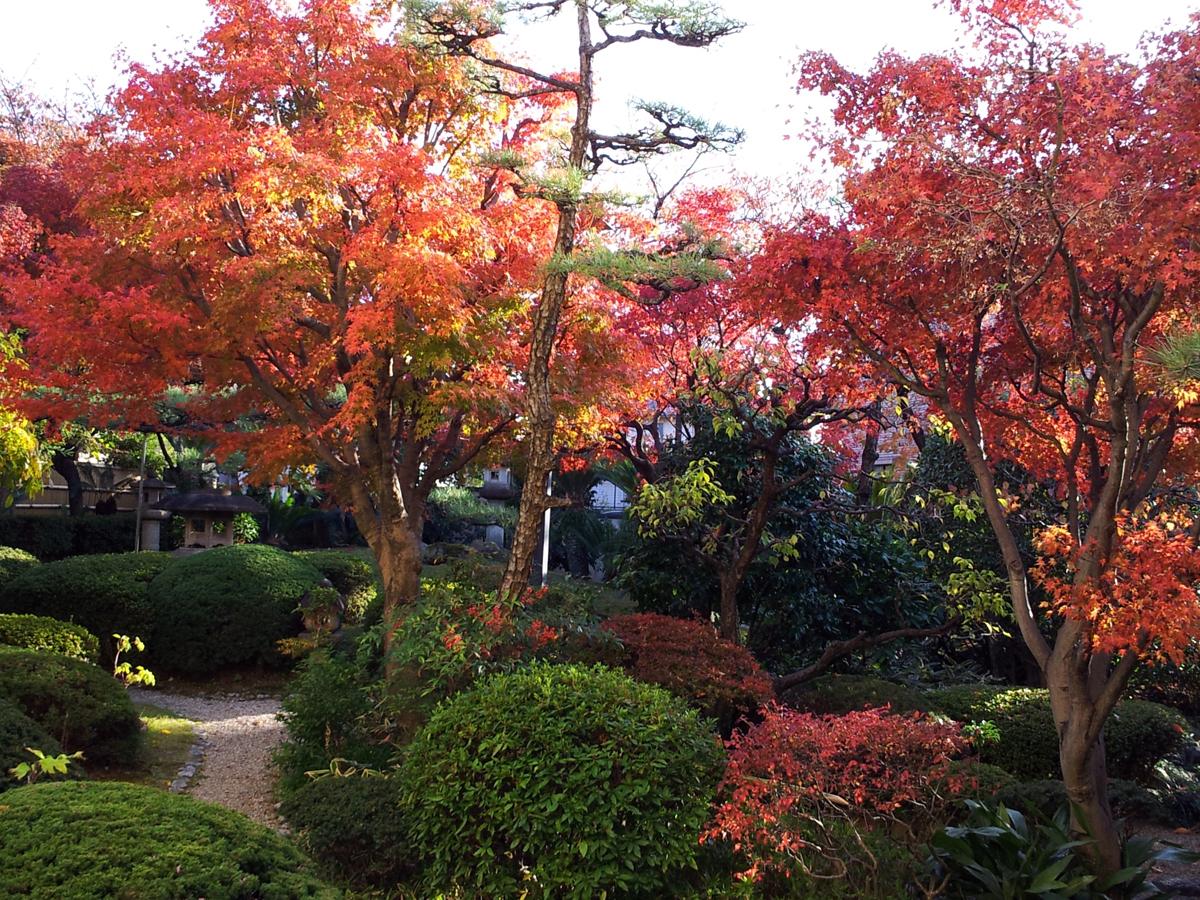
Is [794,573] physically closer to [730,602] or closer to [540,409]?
[730,602]

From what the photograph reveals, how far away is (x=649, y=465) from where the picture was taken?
28.6 feet

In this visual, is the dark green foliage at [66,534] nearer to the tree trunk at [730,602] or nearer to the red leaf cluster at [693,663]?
the tree trunk at [730,602]

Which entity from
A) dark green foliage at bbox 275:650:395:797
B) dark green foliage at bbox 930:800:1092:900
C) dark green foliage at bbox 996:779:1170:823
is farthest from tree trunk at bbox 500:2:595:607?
dark green foliage at bbox 996:779:1170:823

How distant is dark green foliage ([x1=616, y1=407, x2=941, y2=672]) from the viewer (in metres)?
8.68

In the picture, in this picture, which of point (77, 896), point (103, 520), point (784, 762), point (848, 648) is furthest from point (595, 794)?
point (103, 520)

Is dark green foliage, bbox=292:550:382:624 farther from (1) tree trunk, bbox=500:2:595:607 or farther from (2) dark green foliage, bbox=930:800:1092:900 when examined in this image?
(2) dark green foliage, bbox=930:800:1092:900

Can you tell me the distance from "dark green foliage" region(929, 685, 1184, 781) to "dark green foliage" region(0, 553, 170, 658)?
8.89 metres

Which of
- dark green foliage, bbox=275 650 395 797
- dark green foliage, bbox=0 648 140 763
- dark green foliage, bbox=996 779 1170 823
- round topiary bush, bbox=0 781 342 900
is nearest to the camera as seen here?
round topiary bush, bbox=0 781 342 900

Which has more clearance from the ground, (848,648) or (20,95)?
(20,95)

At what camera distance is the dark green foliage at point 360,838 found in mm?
4863

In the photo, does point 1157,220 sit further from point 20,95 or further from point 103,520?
point 20,95

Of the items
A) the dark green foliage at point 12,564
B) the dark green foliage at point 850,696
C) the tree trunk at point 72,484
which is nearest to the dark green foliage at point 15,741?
the dark green foliage at point 850,696

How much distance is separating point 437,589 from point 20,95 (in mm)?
16740

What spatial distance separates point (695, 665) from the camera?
21.0 ft
